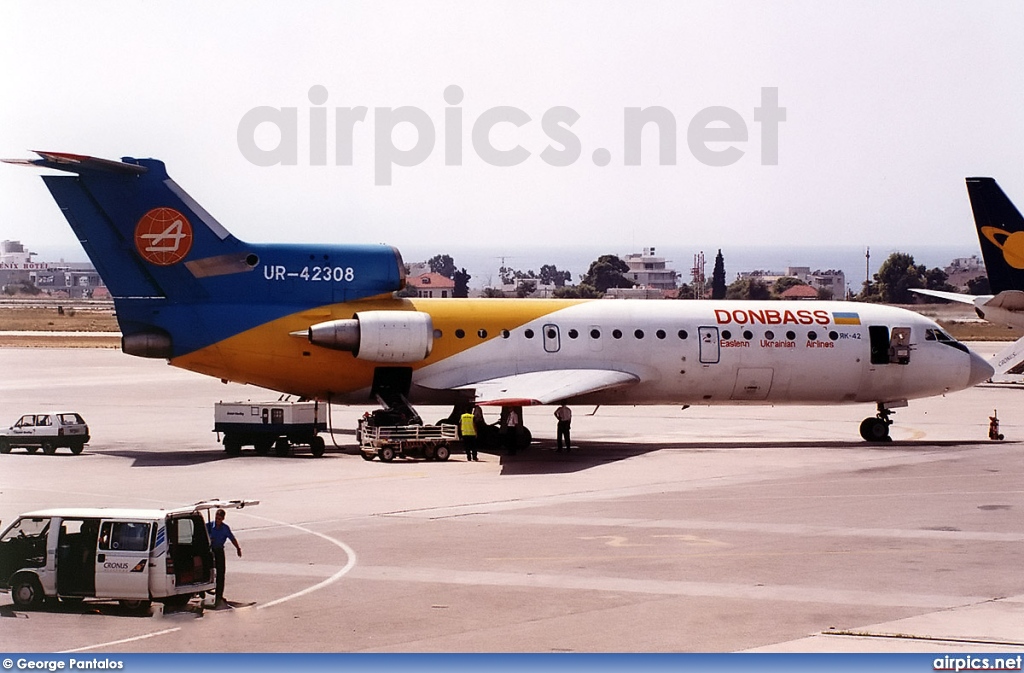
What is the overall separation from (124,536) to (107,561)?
0.39m

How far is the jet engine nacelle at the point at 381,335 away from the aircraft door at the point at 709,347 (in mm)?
8520

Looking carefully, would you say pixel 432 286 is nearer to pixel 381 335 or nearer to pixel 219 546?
pixel 381 335

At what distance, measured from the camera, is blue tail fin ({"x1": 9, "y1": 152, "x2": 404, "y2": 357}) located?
36844 millimetres

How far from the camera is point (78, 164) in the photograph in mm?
36000

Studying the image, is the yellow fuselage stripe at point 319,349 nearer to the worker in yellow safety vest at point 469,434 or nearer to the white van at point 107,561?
the worker in yellow safety vest at point 469,434

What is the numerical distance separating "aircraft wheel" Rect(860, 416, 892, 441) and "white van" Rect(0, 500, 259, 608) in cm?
2862

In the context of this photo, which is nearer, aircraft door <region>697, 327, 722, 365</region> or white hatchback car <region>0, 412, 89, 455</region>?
white hatchback car <region>0, 412, 89, 455</region>

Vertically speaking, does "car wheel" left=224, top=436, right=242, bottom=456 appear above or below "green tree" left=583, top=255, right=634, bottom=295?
below

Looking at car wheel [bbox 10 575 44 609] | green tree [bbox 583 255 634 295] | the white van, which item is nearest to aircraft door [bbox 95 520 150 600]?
the white van

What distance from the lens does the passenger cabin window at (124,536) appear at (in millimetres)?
17578

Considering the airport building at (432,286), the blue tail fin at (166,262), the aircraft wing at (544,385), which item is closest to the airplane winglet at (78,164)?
the blue tail fin at (166,262)

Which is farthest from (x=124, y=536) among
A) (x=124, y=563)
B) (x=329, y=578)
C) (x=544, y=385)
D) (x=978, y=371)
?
(x=978, y=371)

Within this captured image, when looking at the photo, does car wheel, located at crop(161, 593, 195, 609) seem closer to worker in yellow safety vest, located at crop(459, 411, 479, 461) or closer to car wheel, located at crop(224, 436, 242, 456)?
worker in yellow safety vest, located at crop(459, 411, 479, 461)

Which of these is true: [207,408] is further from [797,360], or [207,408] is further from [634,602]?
[634,602]
